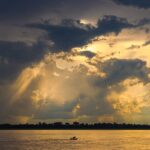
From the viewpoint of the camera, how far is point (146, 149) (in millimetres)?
145500

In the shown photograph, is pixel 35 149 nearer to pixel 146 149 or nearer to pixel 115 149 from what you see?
pixel 115 149

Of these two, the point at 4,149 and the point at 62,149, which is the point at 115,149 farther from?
the point at 4,149

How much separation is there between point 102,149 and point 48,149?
668 inches

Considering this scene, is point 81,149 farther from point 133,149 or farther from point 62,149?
point 133,149

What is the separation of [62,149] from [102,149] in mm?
12490

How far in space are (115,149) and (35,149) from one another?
81.1 ft

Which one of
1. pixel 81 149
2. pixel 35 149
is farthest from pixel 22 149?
pixel 81 149

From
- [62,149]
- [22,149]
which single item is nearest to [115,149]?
[62,149]

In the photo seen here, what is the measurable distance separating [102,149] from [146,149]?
45.5 ft

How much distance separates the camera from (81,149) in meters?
144

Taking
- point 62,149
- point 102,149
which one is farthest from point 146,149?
point 62,149

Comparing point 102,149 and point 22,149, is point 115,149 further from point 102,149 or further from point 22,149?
point 22,149

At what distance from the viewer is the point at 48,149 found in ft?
465

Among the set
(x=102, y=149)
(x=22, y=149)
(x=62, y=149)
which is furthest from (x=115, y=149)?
(x=22, y=149)
